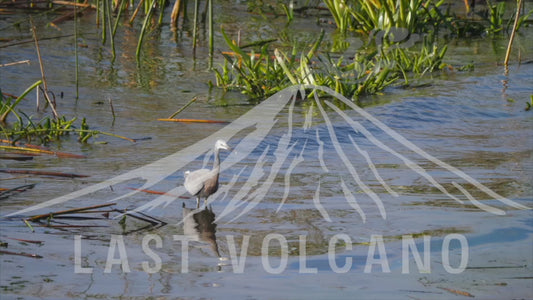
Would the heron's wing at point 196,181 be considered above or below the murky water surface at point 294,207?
above

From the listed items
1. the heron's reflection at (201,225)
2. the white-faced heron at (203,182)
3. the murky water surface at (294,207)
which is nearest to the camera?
the murky water surface at (294,207)

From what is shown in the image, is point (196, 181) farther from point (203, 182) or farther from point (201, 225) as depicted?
point (201, 225)

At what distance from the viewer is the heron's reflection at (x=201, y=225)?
143 inches

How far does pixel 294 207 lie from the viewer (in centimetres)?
411

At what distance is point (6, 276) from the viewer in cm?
306

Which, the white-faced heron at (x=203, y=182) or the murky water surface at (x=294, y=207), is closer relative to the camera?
the murky water surface at (x=294, y=207)

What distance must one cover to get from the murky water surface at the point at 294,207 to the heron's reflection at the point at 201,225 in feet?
0.04

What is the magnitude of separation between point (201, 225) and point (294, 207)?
0.53 m

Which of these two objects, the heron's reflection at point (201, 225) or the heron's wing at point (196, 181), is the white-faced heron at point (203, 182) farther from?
the heron's reflection at point (201, 225)

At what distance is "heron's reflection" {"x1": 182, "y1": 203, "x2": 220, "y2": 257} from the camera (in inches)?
143

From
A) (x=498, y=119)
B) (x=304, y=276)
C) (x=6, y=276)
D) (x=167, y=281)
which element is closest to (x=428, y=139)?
(x=498, y=119)

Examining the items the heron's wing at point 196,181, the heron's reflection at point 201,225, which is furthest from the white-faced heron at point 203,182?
the heron's reflection at point 201,225

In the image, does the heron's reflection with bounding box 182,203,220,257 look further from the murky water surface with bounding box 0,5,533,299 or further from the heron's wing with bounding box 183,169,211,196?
the heron's wing with bounding box 183,169,211,196

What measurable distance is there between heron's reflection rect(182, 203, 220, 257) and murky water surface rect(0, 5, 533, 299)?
0.01 metres
